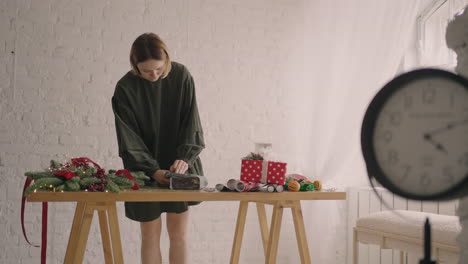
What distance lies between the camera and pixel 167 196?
1979mm

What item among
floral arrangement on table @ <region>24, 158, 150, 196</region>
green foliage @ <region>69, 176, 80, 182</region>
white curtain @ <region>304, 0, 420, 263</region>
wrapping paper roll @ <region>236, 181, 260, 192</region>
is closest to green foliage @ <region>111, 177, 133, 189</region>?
floral arrangement on table @ <region>24, 158, 150, 196</region>

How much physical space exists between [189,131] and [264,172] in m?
0.43

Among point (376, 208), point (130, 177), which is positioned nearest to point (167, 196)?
point (130, 177)

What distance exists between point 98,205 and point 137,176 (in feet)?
0.76

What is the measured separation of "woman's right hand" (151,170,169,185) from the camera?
2.18 m

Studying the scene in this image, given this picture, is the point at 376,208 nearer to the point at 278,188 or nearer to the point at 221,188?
the point at 278,188

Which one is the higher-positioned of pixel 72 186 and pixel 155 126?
pixel 155 126

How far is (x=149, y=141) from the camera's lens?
2365 mm

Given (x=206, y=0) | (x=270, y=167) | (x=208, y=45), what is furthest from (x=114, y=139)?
(x=270, y=167)

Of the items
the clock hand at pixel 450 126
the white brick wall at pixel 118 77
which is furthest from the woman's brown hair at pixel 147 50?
the clock hand at pixel 450 126

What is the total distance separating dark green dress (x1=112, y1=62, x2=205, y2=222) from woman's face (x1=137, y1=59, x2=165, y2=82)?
9 centimetres

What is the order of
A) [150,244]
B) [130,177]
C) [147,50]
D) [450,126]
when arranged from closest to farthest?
[450,126]
[130,177]
[147,50]
[150,244]

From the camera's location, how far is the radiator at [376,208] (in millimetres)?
2928

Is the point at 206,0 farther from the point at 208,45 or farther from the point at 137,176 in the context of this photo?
the point at 137,176
